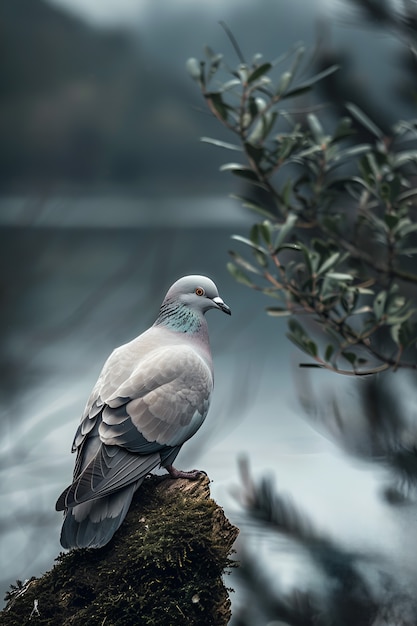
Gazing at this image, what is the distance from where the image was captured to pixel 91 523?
114cm

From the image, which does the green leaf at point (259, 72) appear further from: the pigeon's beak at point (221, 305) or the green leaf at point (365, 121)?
the pigeon's beak at point (221, 305)

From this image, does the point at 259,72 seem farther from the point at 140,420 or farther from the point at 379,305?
the point at 140,420

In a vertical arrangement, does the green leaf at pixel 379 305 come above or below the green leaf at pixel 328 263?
below

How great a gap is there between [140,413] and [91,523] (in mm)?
155

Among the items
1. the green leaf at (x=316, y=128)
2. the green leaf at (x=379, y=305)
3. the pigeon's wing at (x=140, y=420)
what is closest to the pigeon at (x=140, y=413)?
the pigeon's wing at (x=140, y=420)

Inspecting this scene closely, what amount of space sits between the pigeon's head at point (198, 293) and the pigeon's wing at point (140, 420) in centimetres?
6

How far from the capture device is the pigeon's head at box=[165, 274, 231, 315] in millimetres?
1269

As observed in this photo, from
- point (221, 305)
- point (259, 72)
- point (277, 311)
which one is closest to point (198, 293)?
point (221, 305)

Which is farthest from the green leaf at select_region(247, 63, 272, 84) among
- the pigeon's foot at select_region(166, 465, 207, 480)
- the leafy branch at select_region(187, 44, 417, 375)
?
the pigeon's foot at select_region(166, 465, 207, 480)

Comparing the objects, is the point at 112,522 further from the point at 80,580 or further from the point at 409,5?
the point at 409,5

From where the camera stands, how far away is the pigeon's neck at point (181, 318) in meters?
1.28

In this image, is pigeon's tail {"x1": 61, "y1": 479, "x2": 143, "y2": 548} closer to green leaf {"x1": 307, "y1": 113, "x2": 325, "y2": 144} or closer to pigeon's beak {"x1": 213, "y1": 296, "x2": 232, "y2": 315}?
pigeon's beak {"x1": 213, "y1": 296, "x2": 232, "y2": 315}

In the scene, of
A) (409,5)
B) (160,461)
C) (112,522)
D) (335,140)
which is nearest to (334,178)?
(335,140)

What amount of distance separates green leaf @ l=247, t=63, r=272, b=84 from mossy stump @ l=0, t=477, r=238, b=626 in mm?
592
